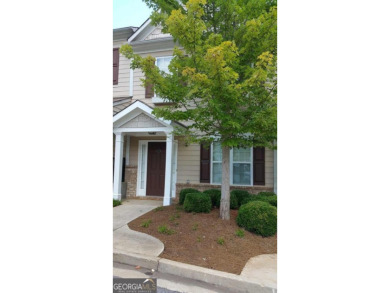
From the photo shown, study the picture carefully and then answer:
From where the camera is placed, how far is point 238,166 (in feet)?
19.4

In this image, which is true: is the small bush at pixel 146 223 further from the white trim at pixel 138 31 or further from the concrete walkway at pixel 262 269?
the white trim at pixel 138 31

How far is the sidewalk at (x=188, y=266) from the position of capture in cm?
239

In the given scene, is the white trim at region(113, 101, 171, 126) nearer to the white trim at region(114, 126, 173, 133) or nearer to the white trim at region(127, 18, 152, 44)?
the white trim at region(114, 126, 173, 133)

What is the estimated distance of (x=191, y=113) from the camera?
3.67m

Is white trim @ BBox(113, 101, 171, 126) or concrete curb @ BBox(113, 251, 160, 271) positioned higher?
white trim @ BBox(113, 101, 171, 126)

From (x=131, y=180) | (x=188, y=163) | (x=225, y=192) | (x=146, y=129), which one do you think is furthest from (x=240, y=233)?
(x=131, y=180)

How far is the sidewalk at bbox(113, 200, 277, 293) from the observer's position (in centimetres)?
239

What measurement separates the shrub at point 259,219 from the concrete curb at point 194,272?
4.14ft

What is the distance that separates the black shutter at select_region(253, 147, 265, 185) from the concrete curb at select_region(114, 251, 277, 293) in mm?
3431

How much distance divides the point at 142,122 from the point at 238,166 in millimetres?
2731

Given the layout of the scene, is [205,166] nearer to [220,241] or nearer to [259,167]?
[259,167]

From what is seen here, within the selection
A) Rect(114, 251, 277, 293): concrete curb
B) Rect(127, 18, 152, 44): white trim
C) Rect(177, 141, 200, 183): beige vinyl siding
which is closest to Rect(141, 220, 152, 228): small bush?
Rect(114, 251, 277, 293): concrete curb
